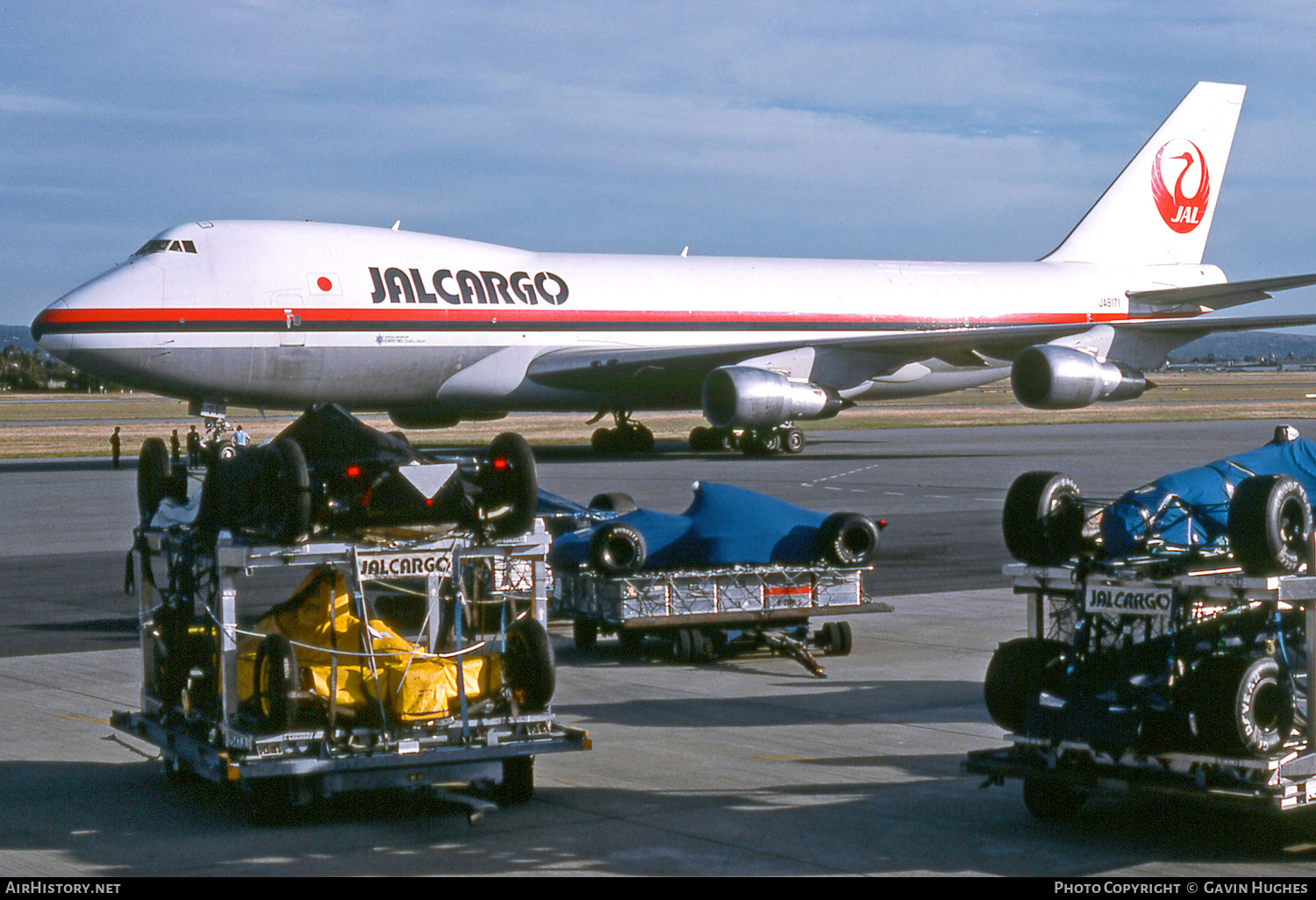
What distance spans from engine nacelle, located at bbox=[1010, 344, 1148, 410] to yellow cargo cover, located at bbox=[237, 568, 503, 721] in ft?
84.2

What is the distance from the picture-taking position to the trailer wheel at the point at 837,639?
43.9 feet

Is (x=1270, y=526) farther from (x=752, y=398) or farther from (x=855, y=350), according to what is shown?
(x=855, y=350)

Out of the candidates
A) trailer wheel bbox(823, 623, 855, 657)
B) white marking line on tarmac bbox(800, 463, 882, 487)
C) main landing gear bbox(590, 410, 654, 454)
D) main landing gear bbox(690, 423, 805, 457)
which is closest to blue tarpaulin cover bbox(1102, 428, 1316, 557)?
trailer wheel bbox(823, 623, 855, 657)

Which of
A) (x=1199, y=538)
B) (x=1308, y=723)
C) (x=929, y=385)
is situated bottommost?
(x=1308, y=723)

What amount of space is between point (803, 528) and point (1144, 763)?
21.1ft

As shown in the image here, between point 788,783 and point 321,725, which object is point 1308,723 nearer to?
point 788,783

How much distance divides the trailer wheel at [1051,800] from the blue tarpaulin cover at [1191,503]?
1.26m

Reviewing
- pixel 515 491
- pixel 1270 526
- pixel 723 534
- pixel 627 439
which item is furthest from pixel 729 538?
pixel 627 439

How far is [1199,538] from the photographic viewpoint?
8.55 meters

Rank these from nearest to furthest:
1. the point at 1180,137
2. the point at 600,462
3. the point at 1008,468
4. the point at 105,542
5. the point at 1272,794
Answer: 1. the point at 1272,794
2. the point at 105,542
3. the point at 1008,468
4. the point at 600,462
5. the point at 1180,137

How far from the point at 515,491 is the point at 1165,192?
41.4 m

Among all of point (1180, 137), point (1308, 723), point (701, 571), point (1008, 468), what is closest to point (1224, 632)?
point (1308, 723)

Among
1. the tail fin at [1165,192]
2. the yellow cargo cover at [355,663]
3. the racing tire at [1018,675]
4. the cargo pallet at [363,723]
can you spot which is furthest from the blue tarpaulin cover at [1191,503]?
the tail fin at [1165,192]

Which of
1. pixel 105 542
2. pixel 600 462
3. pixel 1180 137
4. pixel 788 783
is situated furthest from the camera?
pixel 1180 137
